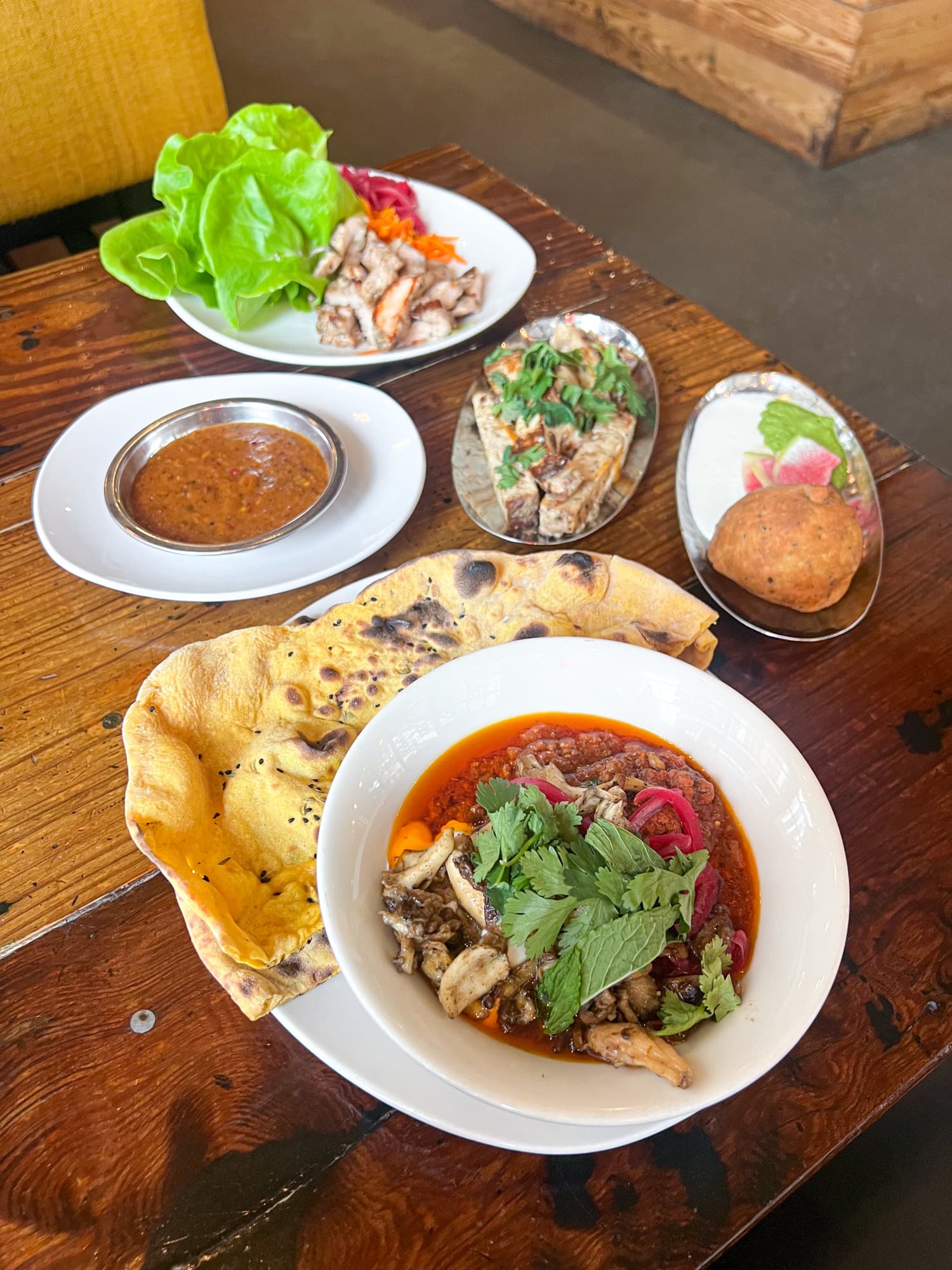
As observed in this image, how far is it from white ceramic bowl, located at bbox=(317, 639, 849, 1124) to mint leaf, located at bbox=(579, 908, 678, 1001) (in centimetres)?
12

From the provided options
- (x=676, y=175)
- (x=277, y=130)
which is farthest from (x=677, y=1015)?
(x=676, y=175)

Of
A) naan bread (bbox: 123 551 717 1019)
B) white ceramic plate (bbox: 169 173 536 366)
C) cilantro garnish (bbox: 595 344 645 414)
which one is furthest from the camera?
white ceramic plate (bbox: 169 173 536 366)

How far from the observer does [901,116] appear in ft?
21.2

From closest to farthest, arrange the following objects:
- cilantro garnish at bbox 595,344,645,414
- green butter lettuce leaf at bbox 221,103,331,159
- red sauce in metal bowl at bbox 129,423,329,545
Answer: red sauce in metal bowl at bbox 129,423,329,545 < cilantro garnish at bbox 595,344,645,414 < green butter lettuce leaf at bbox 221,103,331,159

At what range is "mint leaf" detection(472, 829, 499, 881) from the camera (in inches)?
53.7

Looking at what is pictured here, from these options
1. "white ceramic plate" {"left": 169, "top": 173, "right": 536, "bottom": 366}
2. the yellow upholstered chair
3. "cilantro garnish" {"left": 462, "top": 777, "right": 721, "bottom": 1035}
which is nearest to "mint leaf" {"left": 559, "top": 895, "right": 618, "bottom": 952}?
"cilantro garnish" {"left": 462, "top": 777, "right": 721, "bottom": 1035}

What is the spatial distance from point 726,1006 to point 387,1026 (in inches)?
18.8

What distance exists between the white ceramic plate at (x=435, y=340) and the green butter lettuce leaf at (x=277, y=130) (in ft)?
1.03

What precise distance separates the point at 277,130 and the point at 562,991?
289cm

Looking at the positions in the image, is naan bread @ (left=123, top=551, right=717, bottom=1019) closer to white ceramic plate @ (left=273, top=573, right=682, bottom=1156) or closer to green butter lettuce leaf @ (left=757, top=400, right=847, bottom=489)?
white ceramic plate @ (left=273, top=573, right=682, bottom=1156)

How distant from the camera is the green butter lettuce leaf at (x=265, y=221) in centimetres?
268

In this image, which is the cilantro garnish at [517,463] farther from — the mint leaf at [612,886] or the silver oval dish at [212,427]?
the mint leaf at [612,886]

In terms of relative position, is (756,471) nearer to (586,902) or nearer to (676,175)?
(586,902)

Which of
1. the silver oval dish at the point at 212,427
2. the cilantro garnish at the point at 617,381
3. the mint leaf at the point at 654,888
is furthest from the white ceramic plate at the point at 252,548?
the mint leaf at the point at 654,888
